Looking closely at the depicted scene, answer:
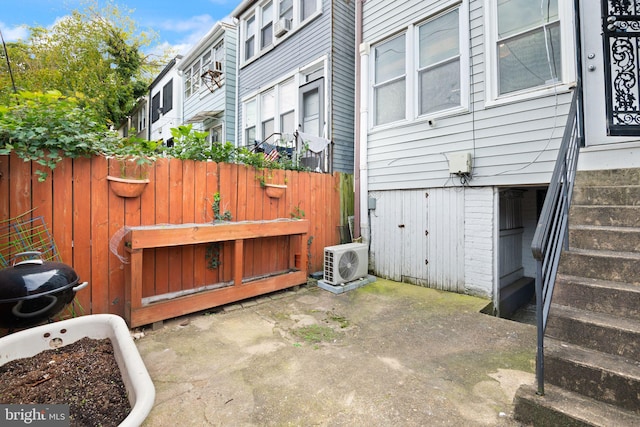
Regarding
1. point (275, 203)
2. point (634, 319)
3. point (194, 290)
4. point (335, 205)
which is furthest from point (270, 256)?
point (634, 319)

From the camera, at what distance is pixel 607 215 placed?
2730mm

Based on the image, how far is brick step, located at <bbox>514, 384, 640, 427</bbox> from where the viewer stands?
5.09ft

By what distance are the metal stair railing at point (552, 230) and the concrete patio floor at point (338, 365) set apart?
645mm

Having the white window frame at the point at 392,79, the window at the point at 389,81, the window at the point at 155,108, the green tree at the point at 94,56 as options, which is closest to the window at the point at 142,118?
the green tree at the point at 94,56

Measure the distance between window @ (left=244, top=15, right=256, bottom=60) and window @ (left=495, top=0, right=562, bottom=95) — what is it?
656cm

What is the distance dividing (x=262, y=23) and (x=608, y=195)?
8.48 metres

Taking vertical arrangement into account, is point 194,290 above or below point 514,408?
above

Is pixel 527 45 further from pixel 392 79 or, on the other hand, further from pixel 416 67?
pixel 392 79

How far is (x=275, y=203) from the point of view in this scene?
15.9 ft

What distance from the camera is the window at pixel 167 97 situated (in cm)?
1259

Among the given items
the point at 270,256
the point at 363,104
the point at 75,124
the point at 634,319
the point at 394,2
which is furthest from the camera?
the point at 363,104

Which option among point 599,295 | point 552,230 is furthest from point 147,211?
point 599,295

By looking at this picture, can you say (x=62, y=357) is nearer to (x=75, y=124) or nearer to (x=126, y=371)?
(x=126, y=371)

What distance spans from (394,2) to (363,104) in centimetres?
178
